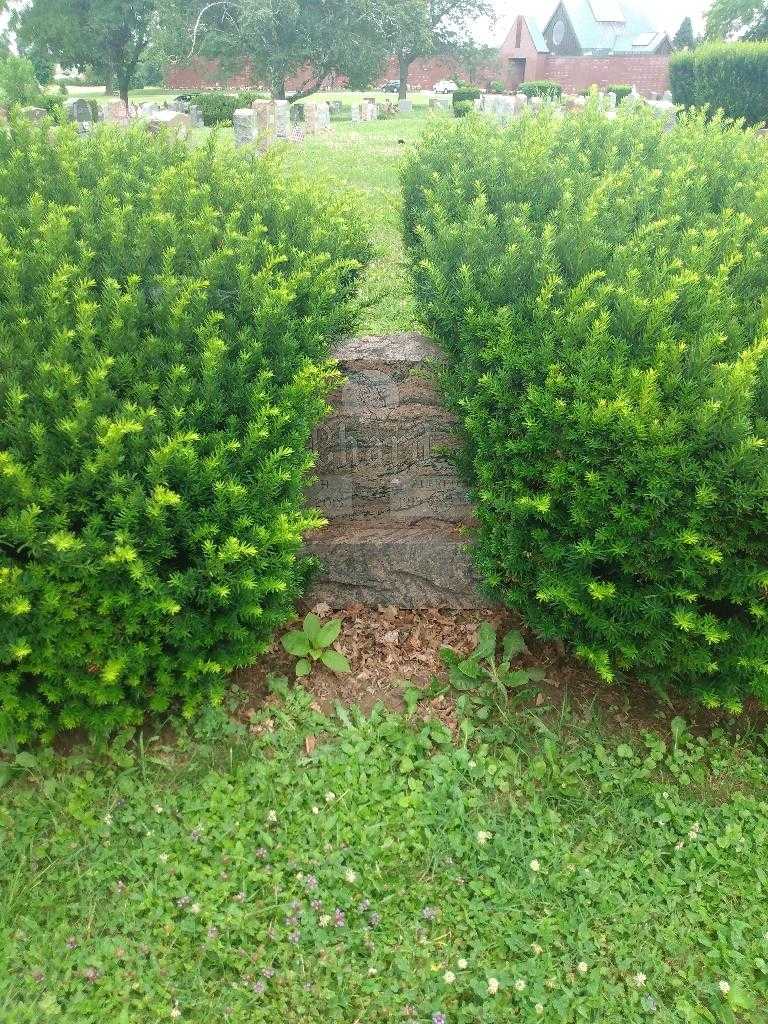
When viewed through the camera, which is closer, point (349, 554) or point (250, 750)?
point (250, 750)

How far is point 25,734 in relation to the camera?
109 inches

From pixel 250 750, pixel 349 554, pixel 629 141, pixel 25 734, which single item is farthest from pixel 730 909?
pixel 629 141

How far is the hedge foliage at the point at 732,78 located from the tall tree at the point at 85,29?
82.0ft

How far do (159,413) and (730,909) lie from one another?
263 centimetres

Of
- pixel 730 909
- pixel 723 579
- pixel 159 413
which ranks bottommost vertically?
pixel 730 909

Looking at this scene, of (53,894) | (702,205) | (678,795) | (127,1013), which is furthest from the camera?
(702,205)

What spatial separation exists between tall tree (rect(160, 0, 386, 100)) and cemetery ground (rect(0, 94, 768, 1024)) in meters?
34.1

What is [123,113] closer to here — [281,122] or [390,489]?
[281,122]

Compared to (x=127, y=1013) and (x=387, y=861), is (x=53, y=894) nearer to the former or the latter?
(x=127, y=1013)

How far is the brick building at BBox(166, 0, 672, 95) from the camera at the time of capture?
58.7 metres

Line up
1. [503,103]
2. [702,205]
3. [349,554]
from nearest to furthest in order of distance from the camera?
[349,554], [702,205], [503,103]

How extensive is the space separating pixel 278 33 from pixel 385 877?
117 ft

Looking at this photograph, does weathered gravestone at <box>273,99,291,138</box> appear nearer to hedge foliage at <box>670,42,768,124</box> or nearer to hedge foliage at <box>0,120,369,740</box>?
hedge foliage at <box>670,42,768,124</box>

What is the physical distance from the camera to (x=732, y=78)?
57.6 feet
